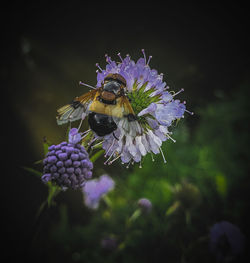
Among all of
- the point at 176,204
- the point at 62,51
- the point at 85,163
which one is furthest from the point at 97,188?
the point at 62,51

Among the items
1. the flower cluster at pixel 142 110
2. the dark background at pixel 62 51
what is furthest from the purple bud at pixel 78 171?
the dark background at pixel 62 51

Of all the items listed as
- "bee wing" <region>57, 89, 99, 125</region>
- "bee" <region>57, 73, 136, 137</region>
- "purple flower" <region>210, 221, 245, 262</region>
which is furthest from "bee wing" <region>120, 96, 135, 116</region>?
"purple flower" <region>210, 221, 245, 262</region>

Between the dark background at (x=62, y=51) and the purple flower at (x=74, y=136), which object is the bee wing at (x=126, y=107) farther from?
the dark background at (x=62, y=51)

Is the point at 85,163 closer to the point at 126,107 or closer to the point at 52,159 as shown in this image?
the point at 52,159

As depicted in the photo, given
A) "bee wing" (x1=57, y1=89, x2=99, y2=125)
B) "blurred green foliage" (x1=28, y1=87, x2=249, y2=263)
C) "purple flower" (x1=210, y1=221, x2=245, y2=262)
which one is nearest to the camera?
"bee wing" (x1=57, y1=89, x2=99, y2=125)

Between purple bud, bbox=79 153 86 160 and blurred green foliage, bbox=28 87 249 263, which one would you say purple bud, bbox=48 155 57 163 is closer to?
purple bud, bbox=79 153 86 160

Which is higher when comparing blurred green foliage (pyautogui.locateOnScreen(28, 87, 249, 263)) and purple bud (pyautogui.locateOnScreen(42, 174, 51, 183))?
blurred green foliage (pyautogui.locateOnScreen(28, 87, 249, 263))
